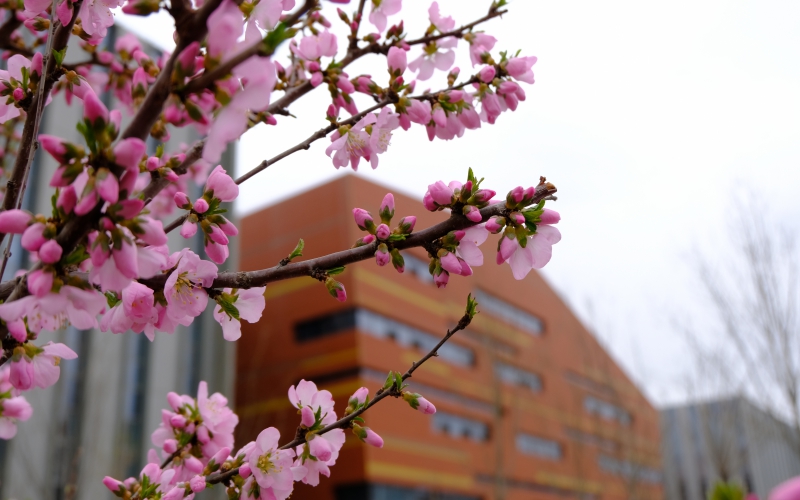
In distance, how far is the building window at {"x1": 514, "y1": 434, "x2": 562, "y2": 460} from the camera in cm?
2030

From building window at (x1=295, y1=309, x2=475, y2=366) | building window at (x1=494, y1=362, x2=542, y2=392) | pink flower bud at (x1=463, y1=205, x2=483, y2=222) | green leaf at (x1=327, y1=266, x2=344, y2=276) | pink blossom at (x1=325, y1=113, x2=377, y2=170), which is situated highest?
building window at (x1=295, y1=309, x2=475, y2=366)

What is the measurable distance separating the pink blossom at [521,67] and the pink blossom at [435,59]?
189mm

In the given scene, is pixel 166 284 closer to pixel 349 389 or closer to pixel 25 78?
pixel 25 78

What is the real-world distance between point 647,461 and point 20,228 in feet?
89.3

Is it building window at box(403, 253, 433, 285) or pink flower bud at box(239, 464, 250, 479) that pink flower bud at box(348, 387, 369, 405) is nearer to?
pink flower bud at box(239, 464, 250, 479)

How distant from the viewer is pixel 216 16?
756 millimetres

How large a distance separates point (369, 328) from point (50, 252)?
50.5 ft

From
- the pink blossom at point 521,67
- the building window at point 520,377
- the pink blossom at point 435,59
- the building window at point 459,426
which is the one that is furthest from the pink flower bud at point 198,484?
the building window at point 520,377

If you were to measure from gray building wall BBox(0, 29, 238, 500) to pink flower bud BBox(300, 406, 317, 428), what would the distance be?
9584mm

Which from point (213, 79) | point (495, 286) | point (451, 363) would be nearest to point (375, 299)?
point (451, 363)

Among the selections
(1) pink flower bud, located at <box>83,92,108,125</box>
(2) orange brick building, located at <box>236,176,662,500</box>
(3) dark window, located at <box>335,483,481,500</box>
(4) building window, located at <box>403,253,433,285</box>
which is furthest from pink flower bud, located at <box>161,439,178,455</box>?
(4) building window, located at <box>403,253,433,285</box>

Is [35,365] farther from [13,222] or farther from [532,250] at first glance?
[532,250]

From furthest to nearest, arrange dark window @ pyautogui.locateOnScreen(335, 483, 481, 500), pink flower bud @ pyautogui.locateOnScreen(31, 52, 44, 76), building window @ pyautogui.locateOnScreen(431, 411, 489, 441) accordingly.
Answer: building window @ pyautogui.locateOnScreen(431, 411, 489, 441) → dark window @ pyautogui.locateOnScreen(335, 483, 481, 500) → pink flower bud @ pyautogui.locateOnScreen(31, 52, 44, 76)

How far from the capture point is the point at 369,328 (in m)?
16.1
